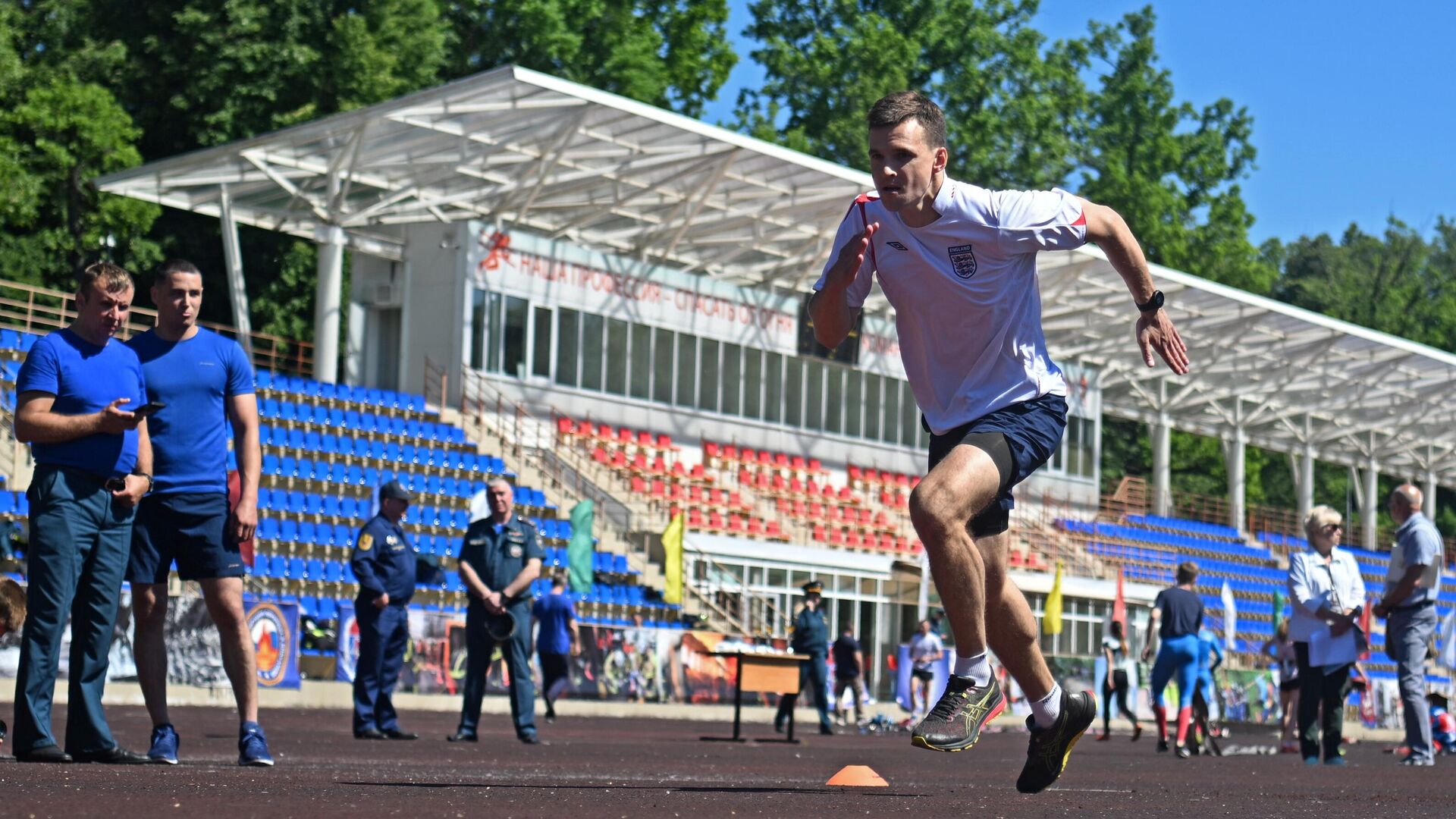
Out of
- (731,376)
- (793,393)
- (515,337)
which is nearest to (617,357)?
(515,337)

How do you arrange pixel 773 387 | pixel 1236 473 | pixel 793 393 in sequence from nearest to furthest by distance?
pixel 773 387
pixel 793 393
pixel 1236 473

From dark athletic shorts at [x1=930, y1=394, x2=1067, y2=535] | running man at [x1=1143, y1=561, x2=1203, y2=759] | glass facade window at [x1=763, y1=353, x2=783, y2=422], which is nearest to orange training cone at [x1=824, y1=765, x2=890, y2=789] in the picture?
dark athletic shorts at [x1=930, y1=394, x2=1067, y2=535]

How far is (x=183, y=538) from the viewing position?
7.84 metres

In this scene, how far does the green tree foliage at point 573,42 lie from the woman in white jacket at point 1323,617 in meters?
35.7

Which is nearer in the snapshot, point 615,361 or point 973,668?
point 973,668

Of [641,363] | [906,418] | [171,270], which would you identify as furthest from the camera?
[906,418]

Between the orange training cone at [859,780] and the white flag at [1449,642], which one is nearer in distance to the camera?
the orange training cone at [859,780]

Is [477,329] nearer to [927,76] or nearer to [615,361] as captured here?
[615,361]

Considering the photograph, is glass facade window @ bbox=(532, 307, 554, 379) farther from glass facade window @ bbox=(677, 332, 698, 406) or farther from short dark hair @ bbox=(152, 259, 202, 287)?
short dark hair @ bbox=(152, 259, 202, 287)

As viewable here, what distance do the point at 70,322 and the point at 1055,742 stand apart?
30.0 m

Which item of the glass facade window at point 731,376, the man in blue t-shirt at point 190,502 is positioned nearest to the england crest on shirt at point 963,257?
the man in blue t-shirt at point 190,502

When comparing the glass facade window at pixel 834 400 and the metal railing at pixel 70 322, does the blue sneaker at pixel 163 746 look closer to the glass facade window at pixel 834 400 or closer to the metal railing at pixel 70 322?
the metal railing at pixel 70 322

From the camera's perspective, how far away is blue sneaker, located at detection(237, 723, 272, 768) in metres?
7.78

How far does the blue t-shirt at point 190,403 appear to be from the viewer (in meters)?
7.86
